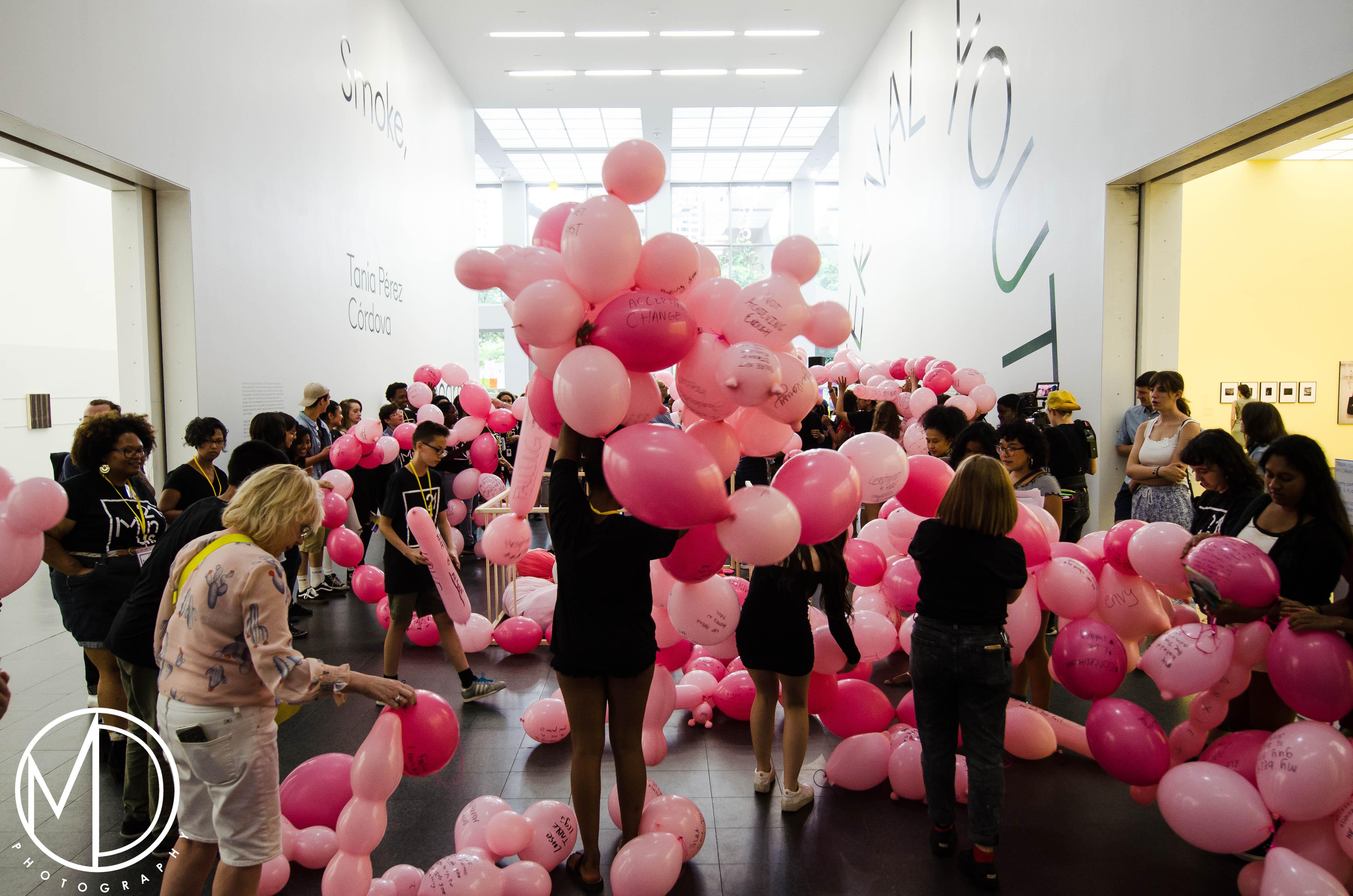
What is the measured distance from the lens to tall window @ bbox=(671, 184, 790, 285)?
17.8 meters

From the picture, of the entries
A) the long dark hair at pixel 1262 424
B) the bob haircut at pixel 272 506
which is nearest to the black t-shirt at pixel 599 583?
the bob haircut at pixel 272 506

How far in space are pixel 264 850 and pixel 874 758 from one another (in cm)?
204

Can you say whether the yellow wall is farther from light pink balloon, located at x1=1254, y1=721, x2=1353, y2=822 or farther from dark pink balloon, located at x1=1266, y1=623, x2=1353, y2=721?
light pink balloon, located at x1=1254, y1=721, x2=1353, y2=822

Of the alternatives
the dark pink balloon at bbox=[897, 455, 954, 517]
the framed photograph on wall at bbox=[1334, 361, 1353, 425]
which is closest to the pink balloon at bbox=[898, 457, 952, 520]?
the dark pink balloon at bbox=[897, 455, 954, 517]

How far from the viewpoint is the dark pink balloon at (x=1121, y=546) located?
2.72m

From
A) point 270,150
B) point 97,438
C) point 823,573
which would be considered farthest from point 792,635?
→ point 270,150

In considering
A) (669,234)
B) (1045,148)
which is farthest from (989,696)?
(1045,148)

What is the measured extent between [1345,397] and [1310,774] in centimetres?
670

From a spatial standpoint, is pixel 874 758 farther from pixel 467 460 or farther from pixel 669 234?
pixel 467 460

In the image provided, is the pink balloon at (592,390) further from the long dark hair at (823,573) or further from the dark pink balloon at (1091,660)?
the dark pink balloon at (1091,660)

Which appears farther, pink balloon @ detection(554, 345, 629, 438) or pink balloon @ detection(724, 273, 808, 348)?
pink balloon @ detection(724, 273, 808, 348)

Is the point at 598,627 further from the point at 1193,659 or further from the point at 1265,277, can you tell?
the point at 1265,277

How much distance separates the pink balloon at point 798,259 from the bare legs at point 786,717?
4.10 feet

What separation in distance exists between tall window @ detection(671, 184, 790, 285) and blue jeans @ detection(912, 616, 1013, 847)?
52.6 feet
